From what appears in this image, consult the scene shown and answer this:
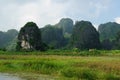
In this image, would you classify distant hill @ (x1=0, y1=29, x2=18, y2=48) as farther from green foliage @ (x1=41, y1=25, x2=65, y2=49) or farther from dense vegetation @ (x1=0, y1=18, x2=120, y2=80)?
green foliage @ (x1=41, y1=25, x2=65, y2=49)

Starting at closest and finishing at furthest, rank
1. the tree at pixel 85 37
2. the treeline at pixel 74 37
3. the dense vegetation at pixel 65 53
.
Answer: the dense vegetation at pixel 65 53 → the treeline at pixel 74 37 → the tree at pixel 85 37

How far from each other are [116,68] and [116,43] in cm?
4871

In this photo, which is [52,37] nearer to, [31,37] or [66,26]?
[31,37]

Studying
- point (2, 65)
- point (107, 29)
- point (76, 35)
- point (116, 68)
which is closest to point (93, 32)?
point (76, 35)

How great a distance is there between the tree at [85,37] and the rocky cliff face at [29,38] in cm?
1180

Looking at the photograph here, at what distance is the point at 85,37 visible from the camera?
6731 centimetres

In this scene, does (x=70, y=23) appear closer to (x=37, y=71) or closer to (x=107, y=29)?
(x=107, y=29)

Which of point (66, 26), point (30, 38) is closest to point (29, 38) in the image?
point (30, 38)

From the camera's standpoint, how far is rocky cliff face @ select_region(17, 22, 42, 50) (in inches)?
2201

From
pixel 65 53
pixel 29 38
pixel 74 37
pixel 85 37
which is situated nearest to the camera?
pixel 65 53

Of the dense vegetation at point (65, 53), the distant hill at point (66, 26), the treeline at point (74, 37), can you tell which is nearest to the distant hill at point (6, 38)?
the dense vegetation at point (65, 53)

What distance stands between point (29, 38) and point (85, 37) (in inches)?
571

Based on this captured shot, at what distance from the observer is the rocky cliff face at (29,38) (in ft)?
183

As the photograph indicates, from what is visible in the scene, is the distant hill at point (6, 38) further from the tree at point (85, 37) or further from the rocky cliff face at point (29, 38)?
the rocky cliff face at point (29, 38)
